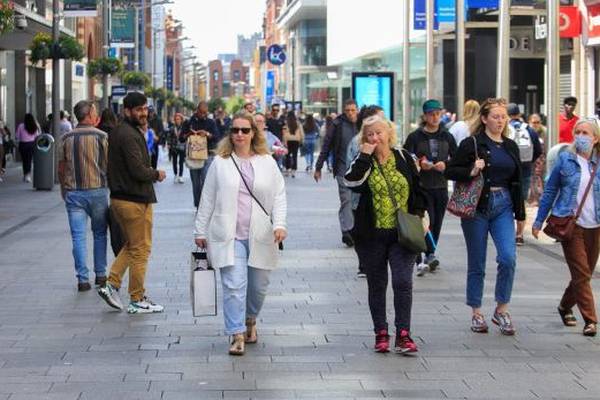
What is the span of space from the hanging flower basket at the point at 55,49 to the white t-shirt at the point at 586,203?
2221 cm

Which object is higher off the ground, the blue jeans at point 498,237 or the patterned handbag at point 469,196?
the patterned handbag at point 469,196

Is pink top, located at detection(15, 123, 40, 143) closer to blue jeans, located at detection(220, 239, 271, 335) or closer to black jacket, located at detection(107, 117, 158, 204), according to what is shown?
black jacket, located at detection(107, 117, 158, 204)

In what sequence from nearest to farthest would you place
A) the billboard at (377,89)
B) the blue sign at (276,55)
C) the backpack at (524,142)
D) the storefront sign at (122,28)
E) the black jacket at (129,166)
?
1. the black jacket at (129,166)
2. the backpack at (524,142)
3. the billboard at (377,89)
4. the storefront sign at (122,28)
5. the blue sign at (276,55)

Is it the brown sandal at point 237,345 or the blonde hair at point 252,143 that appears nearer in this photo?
the brown sandal at point 237,345

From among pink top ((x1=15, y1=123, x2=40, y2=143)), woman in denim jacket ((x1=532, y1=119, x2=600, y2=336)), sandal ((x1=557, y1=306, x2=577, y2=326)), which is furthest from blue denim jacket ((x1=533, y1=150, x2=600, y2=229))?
pink top ((x1=15, y1=123, x2=40, y2=143))

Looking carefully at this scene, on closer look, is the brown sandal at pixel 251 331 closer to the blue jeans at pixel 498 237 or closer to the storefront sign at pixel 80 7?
the blue jeans at pixel 498 237

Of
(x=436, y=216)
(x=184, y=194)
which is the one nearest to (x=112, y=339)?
(x=436, y=216)

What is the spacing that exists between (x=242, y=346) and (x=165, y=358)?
20.4 inches

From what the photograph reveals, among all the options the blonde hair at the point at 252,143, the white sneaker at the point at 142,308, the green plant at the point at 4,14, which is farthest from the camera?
the green plant at the point at 4,14

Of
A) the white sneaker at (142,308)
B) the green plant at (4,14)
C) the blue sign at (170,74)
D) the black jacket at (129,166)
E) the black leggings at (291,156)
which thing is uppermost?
the blue sign at (170,74)

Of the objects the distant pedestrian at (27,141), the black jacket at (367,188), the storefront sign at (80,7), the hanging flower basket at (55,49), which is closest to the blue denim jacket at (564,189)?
the black jacket at (367,188)

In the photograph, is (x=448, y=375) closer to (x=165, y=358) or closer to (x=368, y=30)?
(x=165, y=358)

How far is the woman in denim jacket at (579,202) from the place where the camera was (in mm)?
9750

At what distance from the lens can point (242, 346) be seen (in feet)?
28.7
